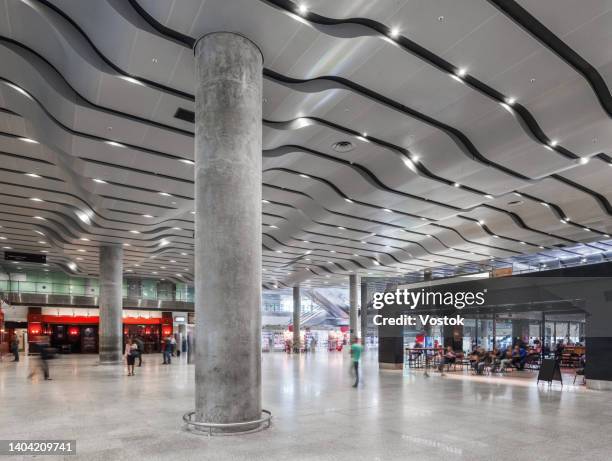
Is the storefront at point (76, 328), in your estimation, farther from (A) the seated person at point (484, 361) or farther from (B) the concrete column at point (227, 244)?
(B) the concrete column at point (227, 244)

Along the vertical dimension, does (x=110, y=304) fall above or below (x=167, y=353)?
above

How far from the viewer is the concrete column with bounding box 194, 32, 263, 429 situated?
288 inches

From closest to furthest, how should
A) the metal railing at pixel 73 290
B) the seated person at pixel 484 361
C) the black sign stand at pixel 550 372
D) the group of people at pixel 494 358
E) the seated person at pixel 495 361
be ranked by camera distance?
the black sign stand at pixel 550 372 → the seated person at pixel 484 361 → the group of people at pixel 494 358 → the seated person at pixel 495 361 → the metal railing at pixel 73 290

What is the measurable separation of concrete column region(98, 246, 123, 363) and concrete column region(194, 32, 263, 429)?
2129 cm

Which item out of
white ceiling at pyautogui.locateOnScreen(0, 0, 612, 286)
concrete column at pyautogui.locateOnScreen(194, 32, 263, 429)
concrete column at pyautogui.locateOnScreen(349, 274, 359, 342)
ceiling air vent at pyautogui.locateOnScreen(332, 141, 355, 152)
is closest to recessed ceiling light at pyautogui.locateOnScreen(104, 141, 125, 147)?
white ceiling at pyautogui.locateOnScreen(0, 0, 612, 286)

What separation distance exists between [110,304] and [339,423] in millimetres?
21742

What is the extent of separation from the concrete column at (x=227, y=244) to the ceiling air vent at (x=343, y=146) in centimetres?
578

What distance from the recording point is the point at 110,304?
27.1 meters

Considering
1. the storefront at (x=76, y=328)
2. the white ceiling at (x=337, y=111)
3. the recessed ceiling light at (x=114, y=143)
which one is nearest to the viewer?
the white ceiling at (x=337, y=111)

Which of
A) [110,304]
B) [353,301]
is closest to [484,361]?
[110,304]

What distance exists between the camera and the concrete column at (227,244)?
7305mm

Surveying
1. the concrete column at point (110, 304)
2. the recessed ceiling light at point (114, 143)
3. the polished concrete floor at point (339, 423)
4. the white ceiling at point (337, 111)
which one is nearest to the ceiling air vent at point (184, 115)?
the white ceiling at point (337, 111)

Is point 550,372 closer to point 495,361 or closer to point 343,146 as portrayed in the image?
point 495,361

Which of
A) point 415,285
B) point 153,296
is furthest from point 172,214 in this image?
point 153,296
